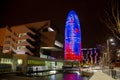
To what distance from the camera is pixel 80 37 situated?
166 metres

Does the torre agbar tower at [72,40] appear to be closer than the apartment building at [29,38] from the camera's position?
No

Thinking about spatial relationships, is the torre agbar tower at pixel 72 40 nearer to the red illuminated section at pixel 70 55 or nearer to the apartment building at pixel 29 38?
the red illuminated section at pixel 70 55

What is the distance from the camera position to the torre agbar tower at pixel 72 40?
156875mm

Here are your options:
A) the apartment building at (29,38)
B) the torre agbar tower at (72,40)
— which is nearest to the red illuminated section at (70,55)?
the torre agbar tower at (72,40)

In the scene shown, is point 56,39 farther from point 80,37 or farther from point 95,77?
point 95,77

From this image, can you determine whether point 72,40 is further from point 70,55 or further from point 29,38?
point 29,38

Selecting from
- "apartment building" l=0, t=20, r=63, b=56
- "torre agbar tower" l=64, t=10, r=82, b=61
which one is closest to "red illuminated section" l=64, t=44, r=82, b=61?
"torre agbar tower" l=64, t=10, r=82, b=61

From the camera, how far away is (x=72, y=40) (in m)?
160

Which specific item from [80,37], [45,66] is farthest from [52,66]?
[80,37]

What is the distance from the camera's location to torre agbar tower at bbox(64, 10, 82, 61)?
15688cm

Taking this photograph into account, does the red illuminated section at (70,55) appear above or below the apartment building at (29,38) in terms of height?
below

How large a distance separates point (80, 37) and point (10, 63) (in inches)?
4325

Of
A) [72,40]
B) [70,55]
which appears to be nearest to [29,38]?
[70,55]

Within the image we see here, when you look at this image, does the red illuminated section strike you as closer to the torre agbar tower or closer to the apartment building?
the torre agbar tower
